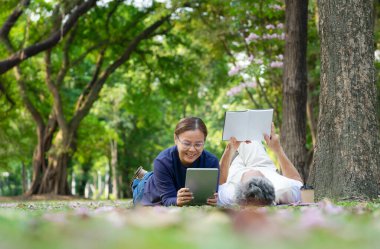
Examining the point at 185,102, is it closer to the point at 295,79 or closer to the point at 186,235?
the point at 295,79

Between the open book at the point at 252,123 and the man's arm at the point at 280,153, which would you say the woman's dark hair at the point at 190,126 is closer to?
the open book at the point at 252,123

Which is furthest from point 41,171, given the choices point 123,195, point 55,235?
point 55,235

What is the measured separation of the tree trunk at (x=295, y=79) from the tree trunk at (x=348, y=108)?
14.6ft

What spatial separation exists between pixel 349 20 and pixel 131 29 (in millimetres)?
18692

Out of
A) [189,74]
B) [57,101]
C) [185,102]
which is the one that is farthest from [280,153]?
[185,102]

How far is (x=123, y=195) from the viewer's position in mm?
41312

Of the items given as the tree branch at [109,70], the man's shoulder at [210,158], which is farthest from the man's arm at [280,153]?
the tree branch at [109,70]

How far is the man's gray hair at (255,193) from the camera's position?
6.62 meters

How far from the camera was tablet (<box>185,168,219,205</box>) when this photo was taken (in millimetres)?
6921

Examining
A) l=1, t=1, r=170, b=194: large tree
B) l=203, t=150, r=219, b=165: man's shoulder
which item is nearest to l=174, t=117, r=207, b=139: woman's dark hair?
l=203, t=150, r=219, b=165: man's shoulder

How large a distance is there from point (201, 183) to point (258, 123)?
49.2 inches

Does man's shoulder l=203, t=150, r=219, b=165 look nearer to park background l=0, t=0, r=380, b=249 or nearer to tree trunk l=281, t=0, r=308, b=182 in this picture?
park background l=0, t=0, r=380, b=249

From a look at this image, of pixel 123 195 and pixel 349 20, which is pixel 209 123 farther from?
pixel 349 20

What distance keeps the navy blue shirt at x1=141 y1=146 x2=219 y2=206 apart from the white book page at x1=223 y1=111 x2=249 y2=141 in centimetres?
59
